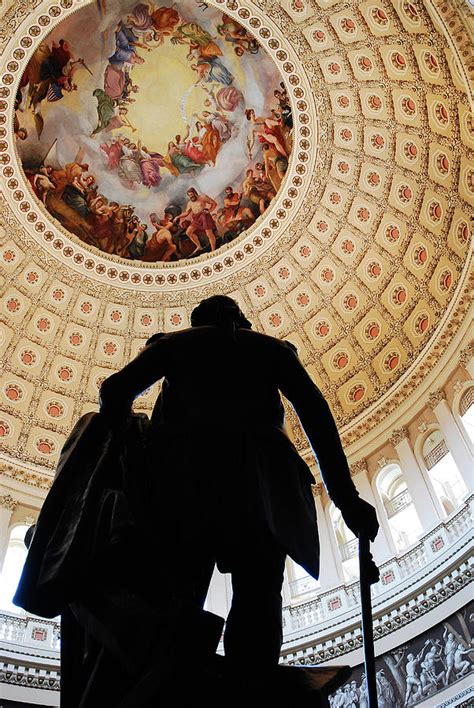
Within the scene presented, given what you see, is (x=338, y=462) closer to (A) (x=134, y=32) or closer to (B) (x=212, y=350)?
(B) (x=212, y=350)

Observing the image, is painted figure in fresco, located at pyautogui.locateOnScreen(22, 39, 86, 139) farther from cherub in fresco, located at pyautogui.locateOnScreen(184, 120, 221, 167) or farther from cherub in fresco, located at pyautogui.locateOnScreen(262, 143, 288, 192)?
cherub in fresco, located at pyautogui.locateOnScreen(262, 143, 288, 192)

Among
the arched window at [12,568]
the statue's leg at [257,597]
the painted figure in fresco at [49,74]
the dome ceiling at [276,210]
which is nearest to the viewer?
the statue's leg at [257,597]

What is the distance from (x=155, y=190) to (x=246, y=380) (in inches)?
907

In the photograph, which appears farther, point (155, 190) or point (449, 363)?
point (155, 190)

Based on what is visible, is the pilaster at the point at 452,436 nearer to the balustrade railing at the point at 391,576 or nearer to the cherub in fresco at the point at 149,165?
the balustrade railing at the point at 391,576

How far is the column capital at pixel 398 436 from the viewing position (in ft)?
62.2

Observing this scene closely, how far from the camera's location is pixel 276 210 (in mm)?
23797

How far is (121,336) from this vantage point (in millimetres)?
24156

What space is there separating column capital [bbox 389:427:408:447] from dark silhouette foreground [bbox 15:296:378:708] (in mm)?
15451

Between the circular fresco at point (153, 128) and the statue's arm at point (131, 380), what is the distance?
20634 mm

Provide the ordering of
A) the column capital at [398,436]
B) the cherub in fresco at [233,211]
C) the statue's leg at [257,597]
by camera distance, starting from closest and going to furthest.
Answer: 1. the statue's leg at [257,597]
2. the column capital at [398,436]
3. the cherub in fresco at [233,211]

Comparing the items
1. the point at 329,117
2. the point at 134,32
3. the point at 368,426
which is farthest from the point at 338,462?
the point at 134,32

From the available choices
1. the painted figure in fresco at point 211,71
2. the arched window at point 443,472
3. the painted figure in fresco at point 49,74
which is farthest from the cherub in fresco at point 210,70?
the arched window at point 443,472

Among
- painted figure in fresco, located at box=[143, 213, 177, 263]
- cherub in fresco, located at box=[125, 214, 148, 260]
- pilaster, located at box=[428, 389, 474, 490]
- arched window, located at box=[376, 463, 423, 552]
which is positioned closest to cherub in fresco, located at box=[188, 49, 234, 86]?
painted figure in fresco, located at box=[143, 213, 177, 263]
